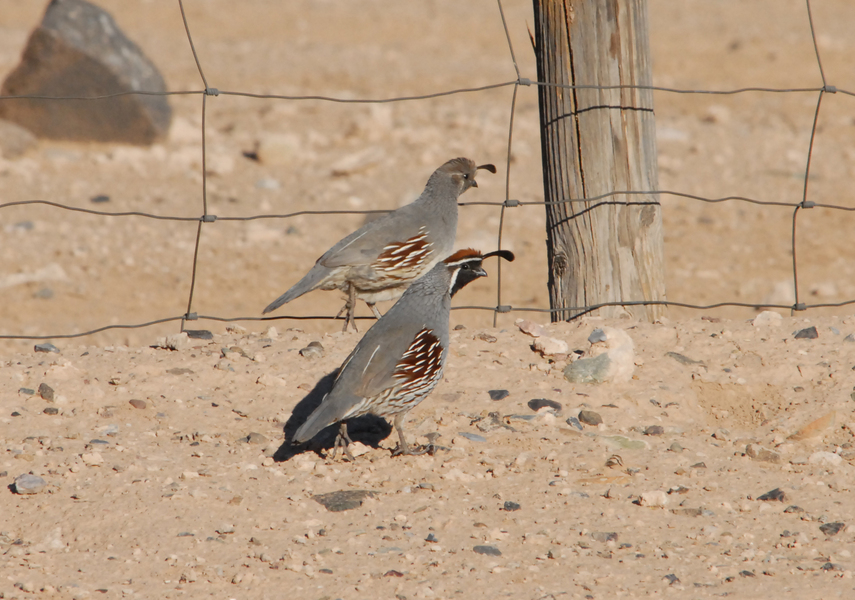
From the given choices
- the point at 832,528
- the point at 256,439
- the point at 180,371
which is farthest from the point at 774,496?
the point at 180,371

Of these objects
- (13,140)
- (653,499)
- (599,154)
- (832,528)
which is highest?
(13,140)

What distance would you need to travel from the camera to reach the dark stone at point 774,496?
4039 mm

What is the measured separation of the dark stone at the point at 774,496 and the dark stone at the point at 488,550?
3.80 feet

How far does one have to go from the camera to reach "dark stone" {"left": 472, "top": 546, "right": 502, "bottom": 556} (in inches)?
144

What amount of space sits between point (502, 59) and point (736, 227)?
8159 mm

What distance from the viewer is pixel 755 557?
365 cm

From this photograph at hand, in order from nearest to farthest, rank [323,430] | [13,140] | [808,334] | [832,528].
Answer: [832,528] < [323,430] < [808,334] < [13,140]

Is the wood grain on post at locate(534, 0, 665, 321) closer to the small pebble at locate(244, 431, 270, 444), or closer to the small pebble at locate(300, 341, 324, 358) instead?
the small pebble at locate(300, 341, 324, 358)

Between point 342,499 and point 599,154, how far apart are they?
2245 mm

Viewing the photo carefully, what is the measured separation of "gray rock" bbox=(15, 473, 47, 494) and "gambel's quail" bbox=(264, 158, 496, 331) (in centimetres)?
187

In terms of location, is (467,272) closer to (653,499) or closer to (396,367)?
(396,367)

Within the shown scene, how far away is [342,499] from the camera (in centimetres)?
403

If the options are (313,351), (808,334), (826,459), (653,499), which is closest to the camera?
(653,499)

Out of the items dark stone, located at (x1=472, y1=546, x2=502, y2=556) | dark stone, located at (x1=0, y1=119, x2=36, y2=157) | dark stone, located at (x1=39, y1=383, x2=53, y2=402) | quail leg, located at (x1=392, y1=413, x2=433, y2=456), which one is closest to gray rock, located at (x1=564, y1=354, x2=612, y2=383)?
quail leg, located at (x1=392, y1=413, x2=433, y2=456)
